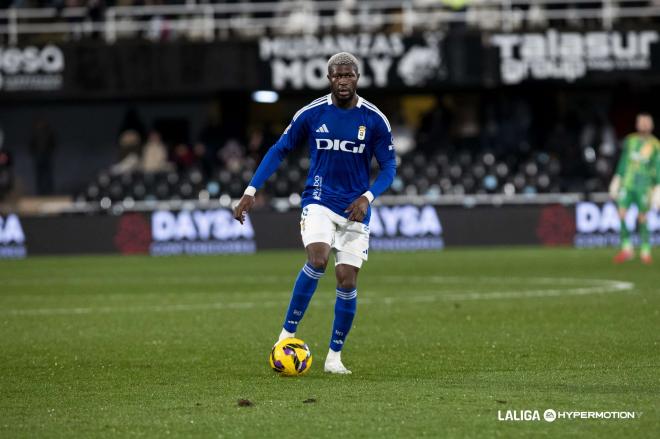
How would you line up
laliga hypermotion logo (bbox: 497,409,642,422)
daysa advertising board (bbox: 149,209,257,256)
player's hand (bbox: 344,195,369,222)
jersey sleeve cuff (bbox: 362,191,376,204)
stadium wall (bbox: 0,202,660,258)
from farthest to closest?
daysa advertising board (bbox: 149,209,257,256)
stadium wall (bbox: 0,202,660,258)
jersey sleeve cuff (bbox: 362,191,376,204)
player's hand (bbox: 344,195,369,222)
laliga hypermotion logo (bbox: 497,409,642,422)

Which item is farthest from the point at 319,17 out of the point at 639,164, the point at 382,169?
the point at 382,169

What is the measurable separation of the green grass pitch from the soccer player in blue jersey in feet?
1.66

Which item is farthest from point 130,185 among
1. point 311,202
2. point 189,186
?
point 311,202

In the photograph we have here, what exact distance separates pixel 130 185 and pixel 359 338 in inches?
741

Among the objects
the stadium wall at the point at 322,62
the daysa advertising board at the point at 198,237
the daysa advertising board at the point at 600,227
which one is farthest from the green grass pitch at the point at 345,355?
the stadium wall at the point at 322,62

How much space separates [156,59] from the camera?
3155cm

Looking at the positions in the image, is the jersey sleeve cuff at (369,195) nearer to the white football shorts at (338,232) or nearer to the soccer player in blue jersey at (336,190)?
the soccer player in blue jersey at (336,190)

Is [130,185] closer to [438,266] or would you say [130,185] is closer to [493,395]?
[438,266]

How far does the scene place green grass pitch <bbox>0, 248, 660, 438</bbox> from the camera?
7172 mm

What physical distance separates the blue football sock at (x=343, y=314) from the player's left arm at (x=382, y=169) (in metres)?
0.56

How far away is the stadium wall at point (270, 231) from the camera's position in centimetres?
A: 2761

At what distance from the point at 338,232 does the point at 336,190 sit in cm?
30

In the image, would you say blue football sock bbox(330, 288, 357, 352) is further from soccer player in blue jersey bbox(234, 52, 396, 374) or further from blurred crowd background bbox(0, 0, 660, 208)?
blurred crowd background bbox(0, 0, 660, 208)

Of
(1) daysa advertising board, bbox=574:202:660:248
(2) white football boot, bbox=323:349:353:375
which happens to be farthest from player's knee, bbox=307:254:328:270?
(1) daysa advertising board, bbox=574:202:660:248
